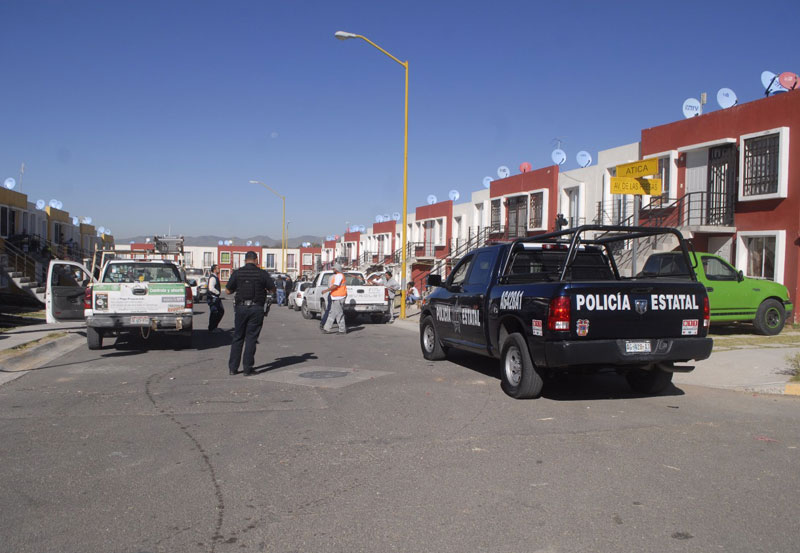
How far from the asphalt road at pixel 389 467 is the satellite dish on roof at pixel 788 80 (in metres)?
14.3

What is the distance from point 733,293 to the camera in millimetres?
14383

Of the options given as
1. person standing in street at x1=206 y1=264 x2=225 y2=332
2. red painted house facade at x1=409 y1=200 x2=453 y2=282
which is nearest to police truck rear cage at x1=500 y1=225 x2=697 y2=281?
person standing in street at x1=206 y1=264 x2=225 y2=332

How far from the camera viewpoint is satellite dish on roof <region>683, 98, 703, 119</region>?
22.1m

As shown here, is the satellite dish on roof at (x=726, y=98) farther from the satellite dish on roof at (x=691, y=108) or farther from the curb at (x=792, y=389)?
the curb at (x=792, y=389)

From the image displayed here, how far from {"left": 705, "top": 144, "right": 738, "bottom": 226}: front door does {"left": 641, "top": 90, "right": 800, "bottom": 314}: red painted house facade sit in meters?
0.03

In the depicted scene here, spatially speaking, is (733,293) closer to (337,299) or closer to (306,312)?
(337,299)

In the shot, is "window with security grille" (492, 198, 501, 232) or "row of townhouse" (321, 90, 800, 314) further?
"window with security grille" (492, 198, 501, 232)

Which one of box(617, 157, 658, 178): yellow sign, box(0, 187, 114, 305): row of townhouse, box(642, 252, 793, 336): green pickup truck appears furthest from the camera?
box(0, 187, 114, 305): row of townhouse

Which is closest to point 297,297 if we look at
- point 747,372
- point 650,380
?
point 747,372

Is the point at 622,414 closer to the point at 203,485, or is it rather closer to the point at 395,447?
the point at 395,447

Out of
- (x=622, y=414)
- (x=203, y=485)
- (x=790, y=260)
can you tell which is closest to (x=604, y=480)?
(x=622, y=414)

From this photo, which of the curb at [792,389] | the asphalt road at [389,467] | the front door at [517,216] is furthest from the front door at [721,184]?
the front door at [517,216]

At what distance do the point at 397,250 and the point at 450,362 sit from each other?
40311mm

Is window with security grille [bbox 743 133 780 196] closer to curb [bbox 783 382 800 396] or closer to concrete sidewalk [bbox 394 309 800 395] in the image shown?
concrete sidewalk [bbox 394 309 800 395]
